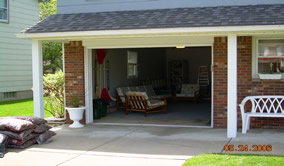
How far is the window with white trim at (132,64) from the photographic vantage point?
14000 millimetres

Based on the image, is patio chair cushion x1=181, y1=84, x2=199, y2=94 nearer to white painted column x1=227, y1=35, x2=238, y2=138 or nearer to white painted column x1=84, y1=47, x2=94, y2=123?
white painted column x1=84, y1=47, x2=94, y2=123

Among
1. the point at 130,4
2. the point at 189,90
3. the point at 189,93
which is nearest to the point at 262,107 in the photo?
the point at 130,4

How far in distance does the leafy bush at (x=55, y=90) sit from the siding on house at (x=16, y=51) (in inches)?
268

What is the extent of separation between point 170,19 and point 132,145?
3141 mm

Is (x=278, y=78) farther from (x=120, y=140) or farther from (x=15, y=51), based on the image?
(x=15, y=51)

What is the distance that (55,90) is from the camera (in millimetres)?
10289

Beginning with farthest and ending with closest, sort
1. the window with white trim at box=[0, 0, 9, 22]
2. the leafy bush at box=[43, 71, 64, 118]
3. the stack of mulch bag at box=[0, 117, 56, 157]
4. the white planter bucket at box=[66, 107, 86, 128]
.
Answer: the window with white trim at box=[0, 0, 9, 22]
the leafy bush at box=[43, 71, 64, 118]
the white planter bucket at box=[66, 107, 86, 128]
the stack of mulch bag at box=[0, 117, 56, 157]

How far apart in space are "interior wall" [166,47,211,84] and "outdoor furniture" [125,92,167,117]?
7931 millimetres

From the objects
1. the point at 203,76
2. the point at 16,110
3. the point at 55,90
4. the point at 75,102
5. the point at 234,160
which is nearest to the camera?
the point at 234,160

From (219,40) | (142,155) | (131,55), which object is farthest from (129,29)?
(131,55)

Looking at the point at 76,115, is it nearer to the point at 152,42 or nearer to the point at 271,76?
the point at 152,42

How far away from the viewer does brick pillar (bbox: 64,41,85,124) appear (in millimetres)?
9950

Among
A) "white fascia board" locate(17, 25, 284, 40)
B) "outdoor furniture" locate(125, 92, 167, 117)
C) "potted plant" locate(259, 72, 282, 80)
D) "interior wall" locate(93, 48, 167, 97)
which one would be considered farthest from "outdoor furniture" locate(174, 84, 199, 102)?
"white fascia board" locate(17, 25, 284, 40)

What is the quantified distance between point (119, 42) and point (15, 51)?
9.29 meters
